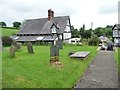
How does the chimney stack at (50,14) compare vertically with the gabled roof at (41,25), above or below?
above

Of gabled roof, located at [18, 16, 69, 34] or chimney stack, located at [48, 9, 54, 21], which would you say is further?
chimney stack, located at [48, 9, 54, 21]

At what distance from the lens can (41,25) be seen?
200ft

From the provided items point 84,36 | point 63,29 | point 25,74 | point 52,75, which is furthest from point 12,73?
point 84,36

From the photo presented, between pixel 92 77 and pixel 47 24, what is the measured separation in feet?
162

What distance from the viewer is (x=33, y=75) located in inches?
455

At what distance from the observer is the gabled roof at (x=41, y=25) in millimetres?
58425

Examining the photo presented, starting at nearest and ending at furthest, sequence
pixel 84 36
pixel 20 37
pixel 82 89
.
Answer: pixel 82 89, pixel 20 37, pixel 84 36

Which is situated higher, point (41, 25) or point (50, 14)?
point (50, 14)

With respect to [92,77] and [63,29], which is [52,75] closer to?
[92,77]

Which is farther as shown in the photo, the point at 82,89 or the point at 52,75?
the point at 52,75

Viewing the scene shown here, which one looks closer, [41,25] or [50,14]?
[50,14]

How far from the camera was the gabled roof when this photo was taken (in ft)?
192

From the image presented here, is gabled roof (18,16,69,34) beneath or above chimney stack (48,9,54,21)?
beneath

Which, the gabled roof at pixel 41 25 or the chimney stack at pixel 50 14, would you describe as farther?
the chimney stack at pixel 50 14
